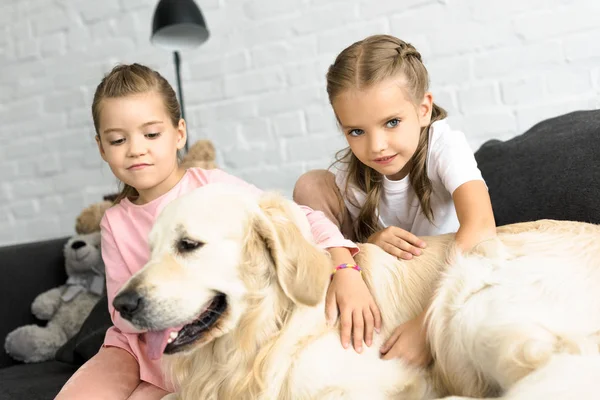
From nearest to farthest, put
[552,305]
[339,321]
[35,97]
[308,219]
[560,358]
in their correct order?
1. [560,358]
2. [552,305]
3. [339,321]
4. [308,219]
5. [35,97]

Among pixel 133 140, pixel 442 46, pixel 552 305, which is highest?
pixel 442 46

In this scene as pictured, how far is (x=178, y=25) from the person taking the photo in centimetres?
239

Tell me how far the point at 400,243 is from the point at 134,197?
Answer: 2.81 feet

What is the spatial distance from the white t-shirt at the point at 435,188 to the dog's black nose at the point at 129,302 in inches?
34.8

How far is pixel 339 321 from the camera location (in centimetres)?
126

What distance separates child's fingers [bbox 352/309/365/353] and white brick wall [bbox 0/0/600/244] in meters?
1.49

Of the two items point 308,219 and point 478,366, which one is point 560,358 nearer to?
point 478,366

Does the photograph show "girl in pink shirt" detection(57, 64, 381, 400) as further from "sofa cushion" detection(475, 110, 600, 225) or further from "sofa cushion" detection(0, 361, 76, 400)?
"sofa cushion" detection(475, 110, 600, 225)

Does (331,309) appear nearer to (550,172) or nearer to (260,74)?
(550,172)

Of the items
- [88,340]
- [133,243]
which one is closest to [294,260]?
[133,243]

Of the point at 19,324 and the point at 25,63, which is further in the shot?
the point at 25,63

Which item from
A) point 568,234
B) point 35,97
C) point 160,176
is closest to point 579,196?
point 568,234

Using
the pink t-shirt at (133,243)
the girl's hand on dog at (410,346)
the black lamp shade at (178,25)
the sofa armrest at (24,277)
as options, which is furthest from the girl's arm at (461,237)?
the sofa armrest at (24,277)

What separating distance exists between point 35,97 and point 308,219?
2.50 meters
